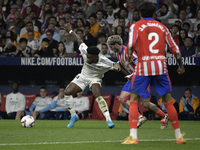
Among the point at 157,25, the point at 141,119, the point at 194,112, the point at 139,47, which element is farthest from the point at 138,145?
the point at 194,112

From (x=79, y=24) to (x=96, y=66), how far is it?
18.1 ft

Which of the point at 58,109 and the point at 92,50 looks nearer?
the point at 92,50

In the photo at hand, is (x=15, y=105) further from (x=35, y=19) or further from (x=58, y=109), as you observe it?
(x=35, y=19)

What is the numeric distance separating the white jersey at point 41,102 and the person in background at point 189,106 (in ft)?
15.1

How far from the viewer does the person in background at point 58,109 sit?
13.4m

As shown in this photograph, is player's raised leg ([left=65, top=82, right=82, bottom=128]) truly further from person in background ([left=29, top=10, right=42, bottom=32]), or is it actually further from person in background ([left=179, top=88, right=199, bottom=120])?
person in background ([left=29, top=10, right=42, bottom=32])

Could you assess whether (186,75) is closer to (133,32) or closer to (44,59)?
(44,59)

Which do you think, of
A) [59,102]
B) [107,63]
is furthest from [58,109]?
[107,63]

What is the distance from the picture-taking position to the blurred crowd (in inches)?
520

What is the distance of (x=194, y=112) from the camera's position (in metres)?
12.4

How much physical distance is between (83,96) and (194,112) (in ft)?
13.1

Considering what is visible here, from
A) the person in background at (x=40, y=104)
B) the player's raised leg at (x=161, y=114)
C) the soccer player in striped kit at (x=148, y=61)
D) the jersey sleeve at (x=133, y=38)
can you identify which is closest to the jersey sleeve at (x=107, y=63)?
the player's raised leg at (x=161, y=114)

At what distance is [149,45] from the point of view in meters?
5.39

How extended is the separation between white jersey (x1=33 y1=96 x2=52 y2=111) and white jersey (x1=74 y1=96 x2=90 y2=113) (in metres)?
0.99
